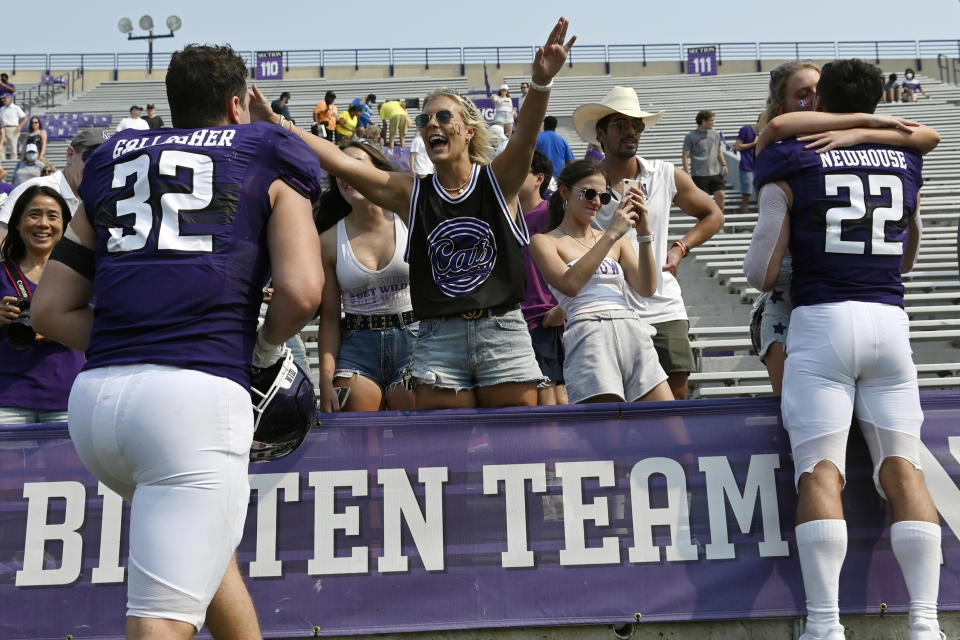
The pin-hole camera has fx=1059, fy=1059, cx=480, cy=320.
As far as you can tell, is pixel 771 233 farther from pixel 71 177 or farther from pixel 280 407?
pixel 71 177

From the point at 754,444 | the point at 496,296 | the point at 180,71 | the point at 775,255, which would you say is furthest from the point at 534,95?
the point at 754,444

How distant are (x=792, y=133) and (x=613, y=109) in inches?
55.2

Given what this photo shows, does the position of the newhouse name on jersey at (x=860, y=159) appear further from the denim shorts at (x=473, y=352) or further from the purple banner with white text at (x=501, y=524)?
the denim shorts at (x=473, y=352)

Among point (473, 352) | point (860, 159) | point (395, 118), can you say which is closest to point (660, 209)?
point (860, 159)

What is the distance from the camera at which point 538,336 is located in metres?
5.37

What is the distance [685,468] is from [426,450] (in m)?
0.99

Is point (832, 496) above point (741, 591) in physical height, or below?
above

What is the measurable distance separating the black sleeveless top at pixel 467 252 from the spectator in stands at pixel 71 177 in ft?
6.70

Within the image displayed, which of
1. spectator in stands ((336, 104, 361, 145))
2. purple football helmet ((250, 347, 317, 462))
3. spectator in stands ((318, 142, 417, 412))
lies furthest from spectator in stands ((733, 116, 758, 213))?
purple football helmet ((250, 347, 317, 462))

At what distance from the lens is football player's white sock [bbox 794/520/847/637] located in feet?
11.6

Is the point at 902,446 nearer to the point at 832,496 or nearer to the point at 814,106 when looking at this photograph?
the point at 832,496

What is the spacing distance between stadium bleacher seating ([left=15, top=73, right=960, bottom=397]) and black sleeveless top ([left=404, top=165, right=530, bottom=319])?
4.36 meters

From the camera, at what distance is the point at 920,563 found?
140 inches

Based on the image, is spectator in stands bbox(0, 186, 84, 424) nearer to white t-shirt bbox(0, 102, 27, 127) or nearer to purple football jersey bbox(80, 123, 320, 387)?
purple football jersey bbox(80, 123, 320, 387)
